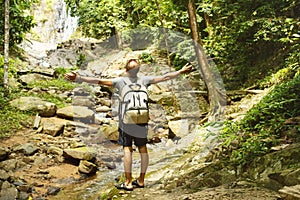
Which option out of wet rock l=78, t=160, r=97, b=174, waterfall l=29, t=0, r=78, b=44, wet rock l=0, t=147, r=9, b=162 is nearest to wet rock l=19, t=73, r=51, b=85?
wet rock l=0, t=147, r=9, b=162

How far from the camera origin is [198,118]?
34.6 ft

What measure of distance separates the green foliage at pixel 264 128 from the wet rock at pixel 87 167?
3573 mm

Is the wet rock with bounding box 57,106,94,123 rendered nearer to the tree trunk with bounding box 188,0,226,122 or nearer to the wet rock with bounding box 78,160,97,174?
the wet rock with bounding box 78,160,97,174

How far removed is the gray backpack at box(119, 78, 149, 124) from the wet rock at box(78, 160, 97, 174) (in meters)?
3.50

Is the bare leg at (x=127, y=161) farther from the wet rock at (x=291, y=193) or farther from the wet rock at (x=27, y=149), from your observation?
the wet rock at (x=27, y=149)

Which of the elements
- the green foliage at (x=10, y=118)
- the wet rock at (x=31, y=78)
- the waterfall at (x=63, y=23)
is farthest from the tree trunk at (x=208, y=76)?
the waterfall at (x=63, y=23)

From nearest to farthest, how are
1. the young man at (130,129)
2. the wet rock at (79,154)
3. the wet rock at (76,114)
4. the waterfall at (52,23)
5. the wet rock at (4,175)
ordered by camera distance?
1. the young man at (130,129)
2. the wet rock at (4,175)
3. the wet rock at (79,154)
4. the wet rock at (76,114)
5. the waterfall at (52,23)

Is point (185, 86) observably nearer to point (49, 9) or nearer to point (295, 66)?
point (295, 66)

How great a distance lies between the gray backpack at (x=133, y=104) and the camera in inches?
147

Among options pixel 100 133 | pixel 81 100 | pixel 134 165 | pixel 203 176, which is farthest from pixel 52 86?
pixel 203 176

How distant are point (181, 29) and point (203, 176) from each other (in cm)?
1188

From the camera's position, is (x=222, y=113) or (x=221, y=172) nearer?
(x=221, y=172)

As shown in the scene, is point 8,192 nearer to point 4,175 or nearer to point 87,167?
point 4,175

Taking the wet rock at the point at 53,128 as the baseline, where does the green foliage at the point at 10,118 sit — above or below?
above
